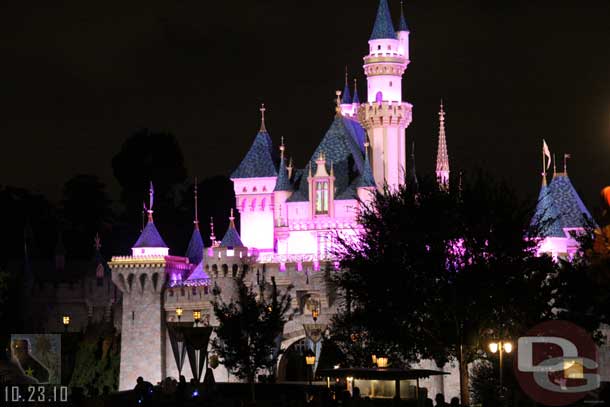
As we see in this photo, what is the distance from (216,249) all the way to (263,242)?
621 cm

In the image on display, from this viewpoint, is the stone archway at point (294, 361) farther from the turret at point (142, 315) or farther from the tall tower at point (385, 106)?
the tall tower at point (385, 106)

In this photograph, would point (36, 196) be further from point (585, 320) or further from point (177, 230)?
point (585, 320)

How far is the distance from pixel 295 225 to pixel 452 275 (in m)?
28.9

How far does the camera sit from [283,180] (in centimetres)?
8438

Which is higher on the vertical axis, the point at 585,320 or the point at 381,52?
the point at 381,52

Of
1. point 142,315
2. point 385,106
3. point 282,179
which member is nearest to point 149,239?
point 142,315

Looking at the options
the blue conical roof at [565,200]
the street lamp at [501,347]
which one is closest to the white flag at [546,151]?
the blue conical roof at [565,200]

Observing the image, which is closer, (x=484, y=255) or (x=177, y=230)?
(x=484, y=255)

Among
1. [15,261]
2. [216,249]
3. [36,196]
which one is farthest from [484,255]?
[36,196]

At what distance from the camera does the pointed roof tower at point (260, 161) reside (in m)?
86.3

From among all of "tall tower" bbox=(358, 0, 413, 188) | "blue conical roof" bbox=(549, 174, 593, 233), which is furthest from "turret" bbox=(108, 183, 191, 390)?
"blue conical roof" bbox=(549, 174, 593, 233)

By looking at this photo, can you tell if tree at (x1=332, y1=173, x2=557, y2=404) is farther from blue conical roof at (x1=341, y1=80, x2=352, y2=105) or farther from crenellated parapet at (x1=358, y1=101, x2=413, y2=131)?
blue conical roof at (x1=341, y1=80, x2=352, y2=105)

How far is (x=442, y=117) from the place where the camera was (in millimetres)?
85812

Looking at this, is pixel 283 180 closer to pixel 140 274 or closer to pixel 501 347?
pixel 140 274
